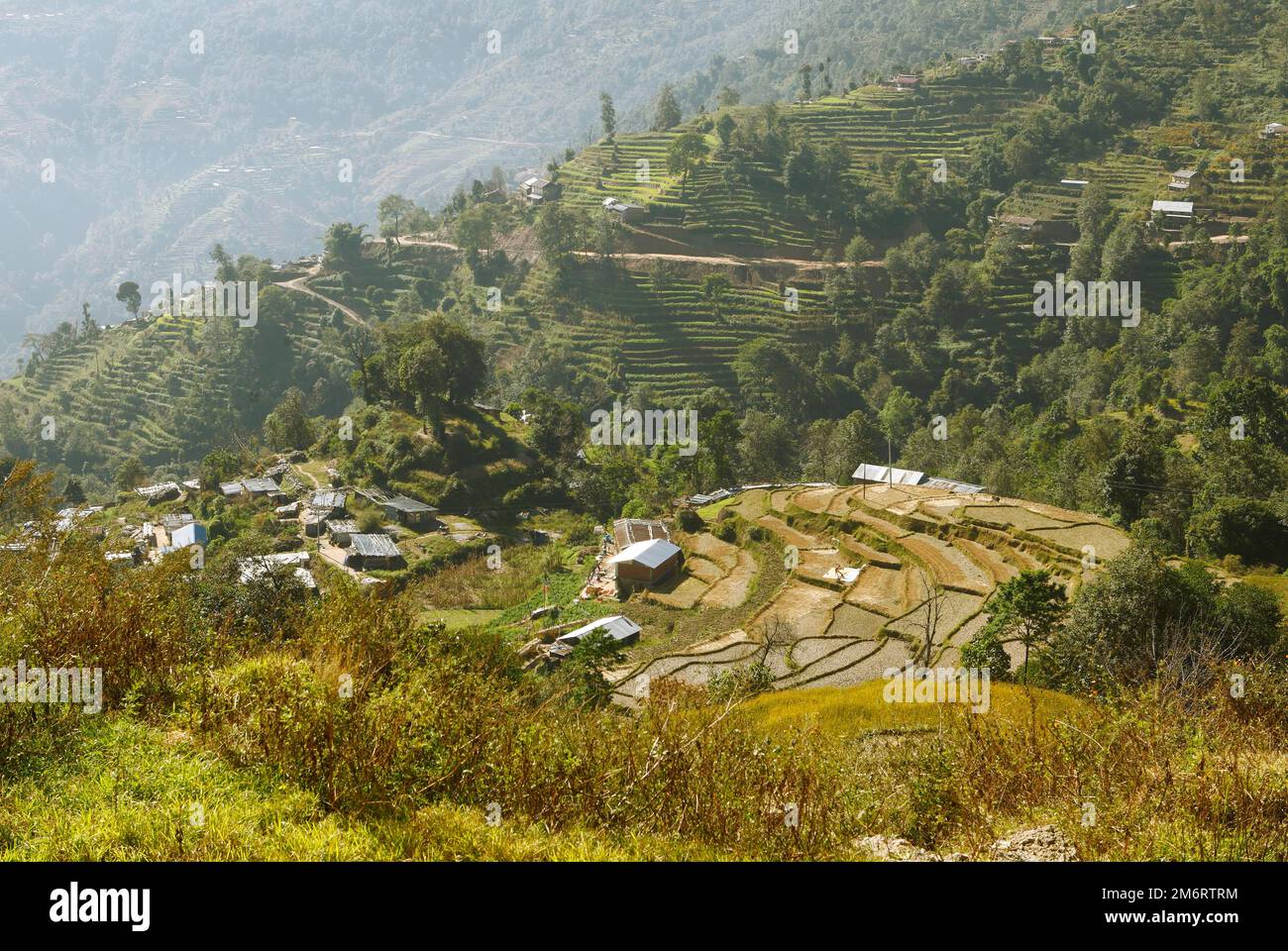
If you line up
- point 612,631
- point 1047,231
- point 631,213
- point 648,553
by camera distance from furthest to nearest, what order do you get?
point 631,213 → point 1047,231 → point 648,553 → point 612,631

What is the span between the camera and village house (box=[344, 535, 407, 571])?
29953 mm

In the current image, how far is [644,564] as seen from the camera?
90.5 ft

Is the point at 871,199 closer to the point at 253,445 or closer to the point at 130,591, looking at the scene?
the point at 253,445

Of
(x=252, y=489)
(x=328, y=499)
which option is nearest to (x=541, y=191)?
(x=252, y=489)

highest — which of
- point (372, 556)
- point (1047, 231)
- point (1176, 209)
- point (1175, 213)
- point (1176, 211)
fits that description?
point (1176, 209)

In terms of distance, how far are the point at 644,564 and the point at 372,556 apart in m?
9.11

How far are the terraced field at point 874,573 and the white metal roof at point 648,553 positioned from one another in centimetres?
108

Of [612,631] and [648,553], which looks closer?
[612,631]

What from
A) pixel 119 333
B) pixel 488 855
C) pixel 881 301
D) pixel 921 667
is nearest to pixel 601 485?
pixel 921 667

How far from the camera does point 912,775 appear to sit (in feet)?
24.8

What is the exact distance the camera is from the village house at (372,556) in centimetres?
2995

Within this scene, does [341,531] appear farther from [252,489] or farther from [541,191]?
[541,191]

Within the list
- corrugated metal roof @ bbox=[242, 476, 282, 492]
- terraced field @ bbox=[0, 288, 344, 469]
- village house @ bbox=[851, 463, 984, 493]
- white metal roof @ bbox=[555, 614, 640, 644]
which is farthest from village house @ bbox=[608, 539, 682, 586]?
terraced field @ bbox=[0, 288, 344, 469]

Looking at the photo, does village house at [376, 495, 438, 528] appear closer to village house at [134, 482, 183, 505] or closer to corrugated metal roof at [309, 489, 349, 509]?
corrugated metal roof at [309, 489, 349, 509]
